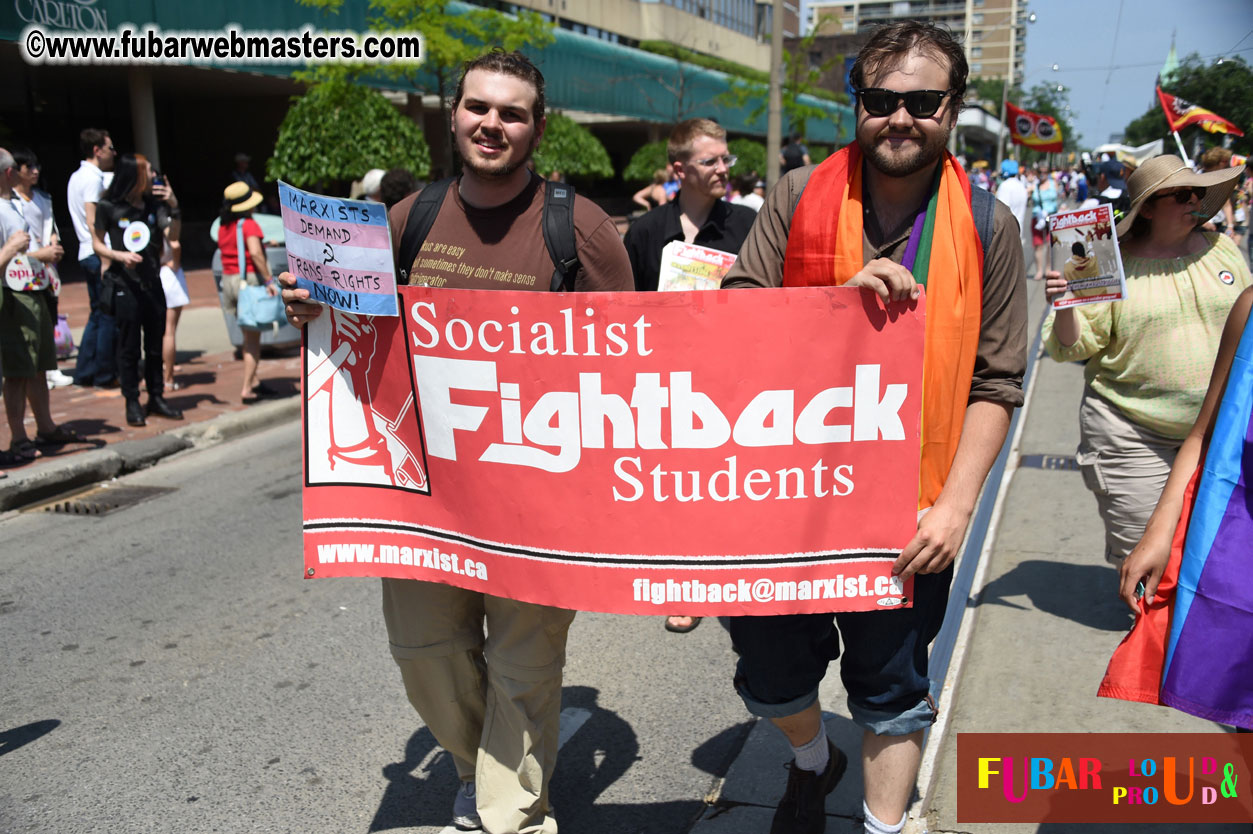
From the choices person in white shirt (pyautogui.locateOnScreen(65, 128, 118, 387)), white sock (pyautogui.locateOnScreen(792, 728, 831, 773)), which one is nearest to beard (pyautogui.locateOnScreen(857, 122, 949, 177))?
white sock (pyautogui.locateOnScreen(792, 728, 831, 773))

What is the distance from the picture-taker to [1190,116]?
129 inches

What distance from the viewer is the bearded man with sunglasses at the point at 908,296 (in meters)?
2.27

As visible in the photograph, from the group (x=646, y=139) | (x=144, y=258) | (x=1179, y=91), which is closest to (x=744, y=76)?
(x=646, y=139)

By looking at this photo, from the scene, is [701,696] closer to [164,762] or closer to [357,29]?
[164,762]

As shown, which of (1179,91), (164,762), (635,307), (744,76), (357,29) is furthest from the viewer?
(744,76)

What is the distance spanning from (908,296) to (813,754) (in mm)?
A: 1301

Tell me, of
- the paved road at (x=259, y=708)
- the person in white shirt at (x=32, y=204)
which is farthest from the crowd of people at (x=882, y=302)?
the person in white shirt at (x=32, y=204)

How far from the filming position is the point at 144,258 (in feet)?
26.3

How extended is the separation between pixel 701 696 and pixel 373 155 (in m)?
11.8

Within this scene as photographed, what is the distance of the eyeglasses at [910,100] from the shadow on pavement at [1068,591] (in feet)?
9.28

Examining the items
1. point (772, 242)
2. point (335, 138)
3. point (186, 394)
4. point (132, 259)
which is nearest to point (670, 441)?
point (772, 242)

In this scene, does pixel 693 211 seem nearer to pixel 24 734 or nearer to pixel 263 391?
pixel 24 734

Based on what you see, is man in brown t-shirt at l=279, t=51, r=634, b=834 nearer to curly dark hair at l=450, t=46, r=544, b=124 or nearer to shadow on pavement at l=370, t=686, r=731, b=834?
curly dark hair at l=450, t=46, r=544, b=124

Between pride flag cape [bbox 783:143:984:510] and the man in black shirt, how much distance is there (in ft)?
7.39
